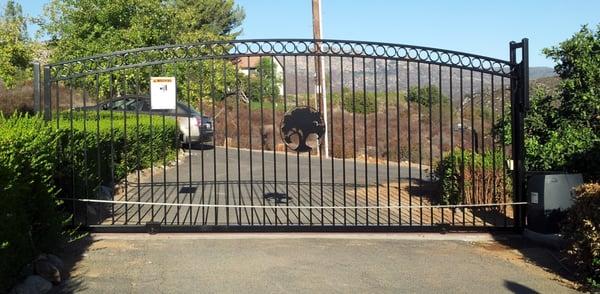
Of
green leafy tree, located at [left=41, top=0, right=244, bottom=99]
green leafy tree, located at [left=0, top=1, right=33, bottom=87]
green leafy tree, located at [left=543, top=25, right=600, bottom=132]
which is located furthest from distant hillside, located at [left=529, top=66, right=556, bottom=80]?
green leafy tree, located at [left=0, top=1, right=33, bottom=87]

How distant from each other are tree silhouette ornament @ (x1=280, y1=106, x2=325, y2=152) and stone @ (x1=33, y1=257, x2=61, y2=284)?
326 cm

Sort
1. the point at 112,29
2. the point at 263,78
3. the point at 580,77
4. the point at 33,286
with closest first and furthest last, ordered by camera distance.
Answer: the point at 33,286 < the point at 580,77 < the point at 263,78 < the point at 112,29

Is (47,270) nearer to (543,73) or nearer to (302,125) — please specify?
(302,125)

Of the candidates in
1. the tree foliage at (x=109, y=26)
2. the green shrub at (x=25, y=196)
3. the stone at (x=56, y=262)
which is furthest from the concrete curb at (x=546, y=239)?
the tree foliage at (x=109, y=26)

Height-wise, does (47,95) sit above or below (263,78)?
below

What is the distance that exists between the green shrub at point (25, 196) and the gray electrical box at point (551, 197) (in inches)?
211

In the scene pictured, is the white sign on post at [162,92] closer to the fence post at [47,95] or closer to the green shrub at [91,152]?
the green shrub at [91,152]

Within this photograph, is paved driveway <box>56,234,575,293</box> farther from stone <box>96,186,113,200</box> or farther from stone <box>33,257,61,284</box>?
stone <box>96,186,113,200</box>

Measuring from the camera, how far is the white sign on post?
7652mm

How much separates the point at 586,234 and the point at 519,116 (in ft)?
7.83

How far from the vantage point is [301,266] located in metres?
6.58

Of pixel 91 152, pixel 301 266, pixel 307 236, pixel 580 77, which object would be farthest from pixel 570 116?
pixel 91 152

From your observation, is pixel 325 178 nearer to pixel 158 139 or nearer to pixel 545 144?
pixel 158 139

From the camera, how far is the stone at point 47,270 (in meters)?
5.59
